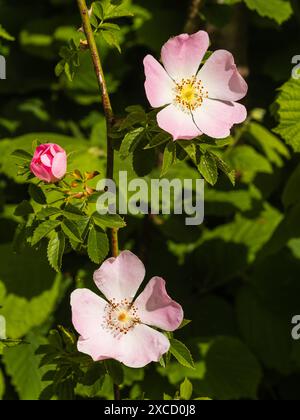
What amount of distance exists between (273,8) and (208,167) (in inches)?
29.8

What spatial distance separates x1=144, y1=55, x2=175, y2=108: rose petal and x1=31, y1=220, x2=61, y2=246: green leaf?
0.23 m

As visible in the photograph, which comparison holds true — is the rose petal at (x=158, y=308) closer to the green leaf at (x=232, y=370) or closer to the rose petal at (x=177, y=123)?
the rose petal at (x=177, y=123)

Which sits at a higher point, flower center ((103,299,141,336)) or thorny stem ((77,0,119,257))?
thorny stem ((77,0,119,257))

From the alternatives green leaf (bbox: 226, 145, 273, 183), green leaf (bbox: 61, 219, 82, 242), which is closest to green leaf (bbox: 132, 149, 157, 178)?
green leaf (bbox: 61, 219, 82, 242)

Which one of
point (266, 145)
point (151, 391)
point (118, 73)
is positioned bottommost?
point (151, 391)

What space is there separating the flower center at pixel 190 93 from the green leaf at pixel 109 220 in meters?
0.20

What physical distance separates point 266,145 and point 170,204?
37cm

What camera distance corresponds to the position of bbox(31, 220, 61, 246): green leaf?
1094mm

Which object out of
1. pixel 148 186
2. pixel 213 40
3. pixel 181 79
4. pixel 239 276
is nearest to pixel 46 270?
pixel 148 186

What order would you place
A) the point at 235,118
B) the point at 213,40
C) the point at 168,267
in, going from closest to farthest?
the point at 235,118 → the point at 168,267 → the point at 213,40

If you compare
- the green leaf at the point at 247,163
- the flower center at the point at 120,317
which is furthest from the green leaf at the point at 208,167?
the green leaf at the point at 247,163

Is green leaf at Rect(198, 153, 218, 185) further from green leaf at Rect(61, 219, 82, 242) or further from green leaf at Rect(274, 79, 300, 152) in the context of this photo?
green leaf at Rect(274, 79, 300, 152)

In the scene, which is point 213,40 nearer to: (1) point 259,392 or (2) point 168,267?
(2) point 168,267

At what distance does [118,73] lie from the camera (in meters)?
1.93
